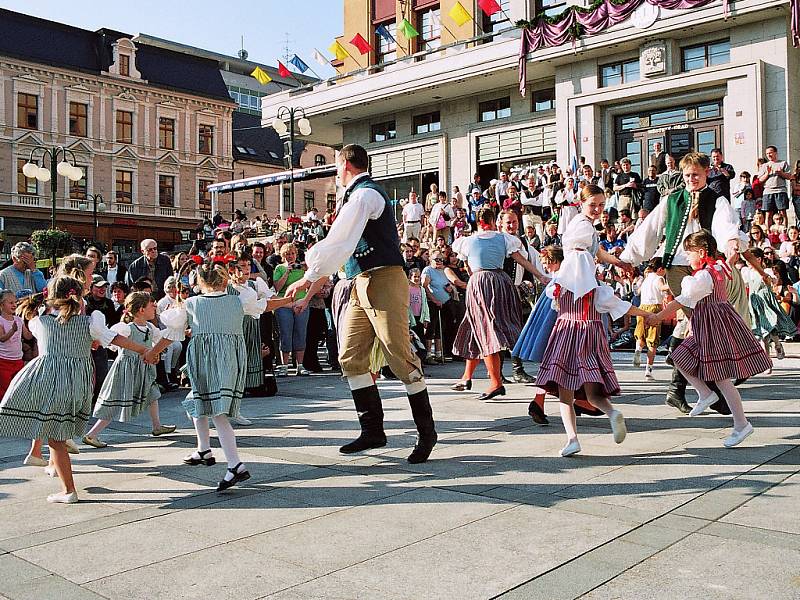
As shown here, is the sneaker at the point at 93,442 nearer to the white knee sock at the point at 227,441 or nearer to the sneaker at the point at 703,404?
the white knee sock at the point at 227,441

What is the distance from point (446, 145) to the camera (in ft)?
97.6

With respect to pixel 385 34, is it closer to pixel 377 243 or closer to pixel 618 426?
pixel 377 243

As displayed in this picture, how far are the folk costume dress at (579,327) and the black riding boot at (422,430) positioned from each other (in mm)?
823

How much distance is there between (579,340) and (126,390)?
12.2 feet

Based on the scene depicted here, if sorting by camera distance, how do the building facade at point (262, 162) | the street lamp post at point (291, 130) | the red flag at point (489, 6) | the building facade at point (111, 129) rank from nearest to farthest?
the street lamp post at point (291, 130) < the red flag at point (489, 6) < the building facade at point (111, 129) < the building facade at point (262, 162)

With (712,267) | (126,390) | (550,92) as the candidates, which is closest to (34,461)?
(126,390)

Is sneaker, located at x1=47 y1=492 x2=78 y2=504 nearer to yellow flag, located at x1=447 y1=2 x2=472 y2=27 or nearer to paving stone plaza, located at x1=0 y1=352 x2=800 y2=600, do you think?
paving stone plaza, located at x1=0 y1=352 x2=800 y2=600

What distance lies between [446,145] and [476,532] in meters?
26.8

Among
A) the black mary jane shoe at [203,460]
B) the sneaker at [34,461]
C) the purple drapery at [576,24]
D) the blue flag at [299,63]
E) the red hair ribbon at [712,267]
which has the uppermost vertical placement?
the blue flag at [299,63]

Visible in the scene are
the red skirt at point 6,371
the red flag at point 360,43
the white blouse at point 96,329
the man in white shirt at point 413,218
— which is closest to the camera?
the white blouse at point 96,329

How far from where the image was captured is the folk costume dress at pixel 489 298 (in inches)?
328

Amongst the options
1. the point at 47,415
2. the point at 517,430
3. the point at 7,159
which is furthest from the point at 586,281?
the point at 7,159


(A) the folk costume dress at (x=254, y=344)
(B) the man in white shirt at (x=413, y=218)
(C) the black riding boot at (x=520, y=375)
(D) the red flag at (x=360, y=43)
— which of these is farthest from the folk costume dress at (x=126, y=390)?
(D) the red flag at (x=360, y=43)

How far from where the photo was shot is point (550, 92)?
87.9ft
